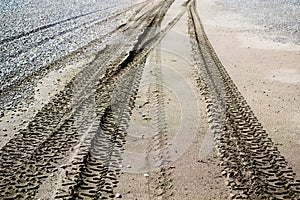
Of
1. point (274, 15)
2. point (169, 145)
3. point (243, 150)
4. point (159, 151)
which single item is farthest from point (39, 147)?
point (274, 15)

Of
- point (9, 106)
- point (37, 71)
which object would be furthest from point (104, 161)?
point (37, 71)

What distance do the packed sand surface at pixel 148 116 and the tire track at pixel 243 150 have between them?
0.05ft

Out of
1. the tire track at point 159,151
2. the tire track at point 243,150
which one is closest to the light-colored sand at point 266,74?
the tire track at point 243,150

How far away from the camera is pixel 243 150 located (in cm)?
550

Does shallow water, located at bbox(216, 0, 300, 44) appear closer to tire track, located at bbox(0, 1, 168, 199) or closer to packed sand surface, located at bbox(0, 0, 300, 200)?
packed sand surface, located at bbox(0, 0, 300, 200)

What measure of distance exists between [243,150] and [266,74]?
Result: 3988 millimetres

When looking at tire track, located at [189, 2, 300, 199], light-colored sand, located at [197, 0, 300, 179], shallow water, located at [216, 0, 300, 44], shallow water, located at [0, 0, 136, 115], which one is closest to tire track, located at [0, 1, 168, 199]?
shallow water, located at [0, 0, 136, 115]

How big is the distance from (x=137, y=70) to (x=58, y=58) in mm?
2429

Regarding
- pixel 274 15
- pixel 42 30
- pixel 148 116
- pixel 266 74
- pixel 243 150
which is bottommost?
pixel 243 150

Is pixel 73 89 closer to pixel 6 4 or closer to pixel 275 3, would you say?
pixel 6 4

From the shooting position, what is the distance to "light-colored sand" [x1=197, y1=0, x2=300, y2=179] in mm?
6285

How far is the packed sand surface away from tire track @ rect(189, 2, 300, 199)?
2 cm

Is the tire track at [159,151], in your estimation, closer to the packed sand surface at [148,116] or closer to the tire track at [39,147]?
the packed sand surface at [148,116]

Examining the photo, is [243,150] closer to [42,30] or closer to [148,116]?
[148,116]
